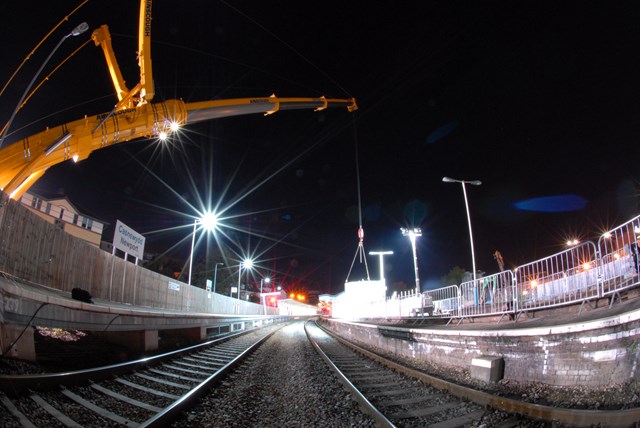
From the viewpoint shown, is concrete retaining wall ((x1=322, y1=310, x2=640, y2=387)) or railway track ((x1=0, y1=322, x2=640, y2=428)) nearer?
railway track ((x1=0, y1=322, x2=640, y2=428))

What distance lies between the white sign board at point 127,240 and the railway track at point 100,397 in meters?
9.51

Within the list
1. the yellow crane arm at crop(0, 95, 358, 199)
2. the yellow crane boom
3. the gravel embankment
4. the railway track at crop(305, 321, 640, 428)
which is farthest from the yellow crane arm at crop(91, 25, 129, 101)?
the railway track at crop(305, 321, 640, 428)

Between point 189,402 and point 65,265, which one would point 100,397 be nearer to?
point 189,402

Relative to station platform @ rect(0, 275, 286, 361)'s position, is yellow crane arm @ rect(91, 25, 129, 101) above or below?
above

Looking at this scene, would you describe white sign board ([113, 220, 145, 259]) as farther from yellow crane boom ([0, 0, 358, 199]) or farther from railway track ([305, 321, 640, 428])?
railway track ([305, 321, 640, 428])

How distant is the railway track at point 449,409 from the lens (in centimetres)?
412

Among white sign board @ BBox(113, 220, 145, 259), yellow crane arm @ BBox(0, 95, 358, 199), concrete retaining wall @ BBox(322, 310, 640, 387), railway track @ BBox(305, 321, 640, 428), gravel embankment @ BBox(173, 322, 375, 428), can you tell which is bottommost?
gravel embankment @ BBox(173, 322, 375, 428)

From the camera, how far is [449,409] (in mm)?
5555

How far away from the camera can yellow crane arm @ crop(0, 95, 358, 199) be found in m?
10.3

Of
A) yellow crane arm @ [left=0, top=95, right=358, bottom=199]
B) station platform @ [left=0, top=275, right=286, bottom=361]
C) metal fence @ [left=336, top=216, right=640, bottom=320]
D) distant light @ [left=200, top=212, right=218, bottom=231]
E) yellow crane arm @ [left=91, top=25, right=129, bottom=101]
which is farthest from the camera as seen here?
distant light @ [left=200, top=212, right=218, bottom=231]

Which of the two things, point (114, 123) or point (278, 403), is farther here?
point (114, 123)

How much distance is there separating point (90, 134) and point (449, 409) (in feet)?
41.6

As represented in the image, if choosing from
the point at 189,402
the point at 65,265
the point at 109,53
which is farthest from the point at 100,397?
the point at 109,53

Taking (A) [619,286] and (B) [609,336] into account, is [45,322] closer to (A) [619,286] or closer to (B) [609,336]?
(B) [609,336]
